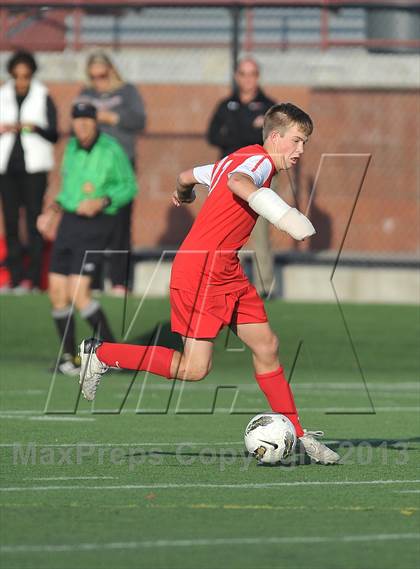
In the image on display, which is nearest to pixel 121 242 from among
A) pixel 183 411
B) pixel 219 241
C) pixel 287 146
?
pixel 183 411

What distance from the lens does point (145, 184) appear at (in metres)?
22.5

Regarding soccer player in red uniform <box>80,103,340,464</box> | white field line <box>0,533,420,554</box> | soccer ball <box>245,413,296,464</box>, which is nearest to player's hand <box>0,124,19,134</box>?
soccer player in red uniform <box>80,103,340,464</box>

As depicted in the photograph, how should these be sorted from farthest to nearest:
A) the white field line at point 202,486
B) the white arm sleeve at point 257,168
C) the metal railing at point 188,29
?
the metal railing at point 188,29, the white arm sleeve at point 257,168, the white field line at point 202,486

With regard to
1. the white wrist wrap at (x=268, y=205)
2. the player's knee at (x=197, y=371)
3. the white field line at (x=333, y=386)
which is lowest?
the white field line at (x=333, y=386)

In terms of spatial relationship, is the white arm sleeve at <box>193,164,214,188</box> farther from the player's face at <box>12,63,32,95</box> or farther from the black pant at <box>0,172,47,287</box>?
the black pant at <box>0,172,47,287</box>

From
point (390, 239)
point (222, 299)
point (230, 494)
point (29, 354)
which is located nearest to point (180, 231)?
point (390, 239)

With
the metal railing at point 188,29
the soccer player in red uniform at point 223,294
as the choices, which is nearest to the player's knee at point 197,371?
the soccer player in red uniform at point 223,294

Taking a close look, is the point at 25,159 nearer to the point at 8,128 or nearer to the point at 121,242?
the point at 8,128

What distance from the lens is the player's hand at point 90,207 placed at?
1324cm

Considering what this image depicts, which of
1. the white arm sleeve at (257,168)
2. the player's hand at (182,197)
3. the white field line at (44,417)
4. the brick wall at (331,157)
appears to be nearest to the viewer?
the white arm sleeve at (257,168)

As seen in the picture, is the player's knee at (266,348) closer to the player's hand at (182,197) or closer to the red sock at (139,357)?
the red sock at (139,357)

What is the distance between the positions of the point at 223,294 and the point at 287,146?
88 cm

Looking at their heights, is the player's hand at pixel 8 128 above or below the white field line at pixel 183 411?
above

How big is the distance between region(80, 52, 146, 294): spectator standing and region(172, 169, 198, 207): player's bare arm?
6.46 m
